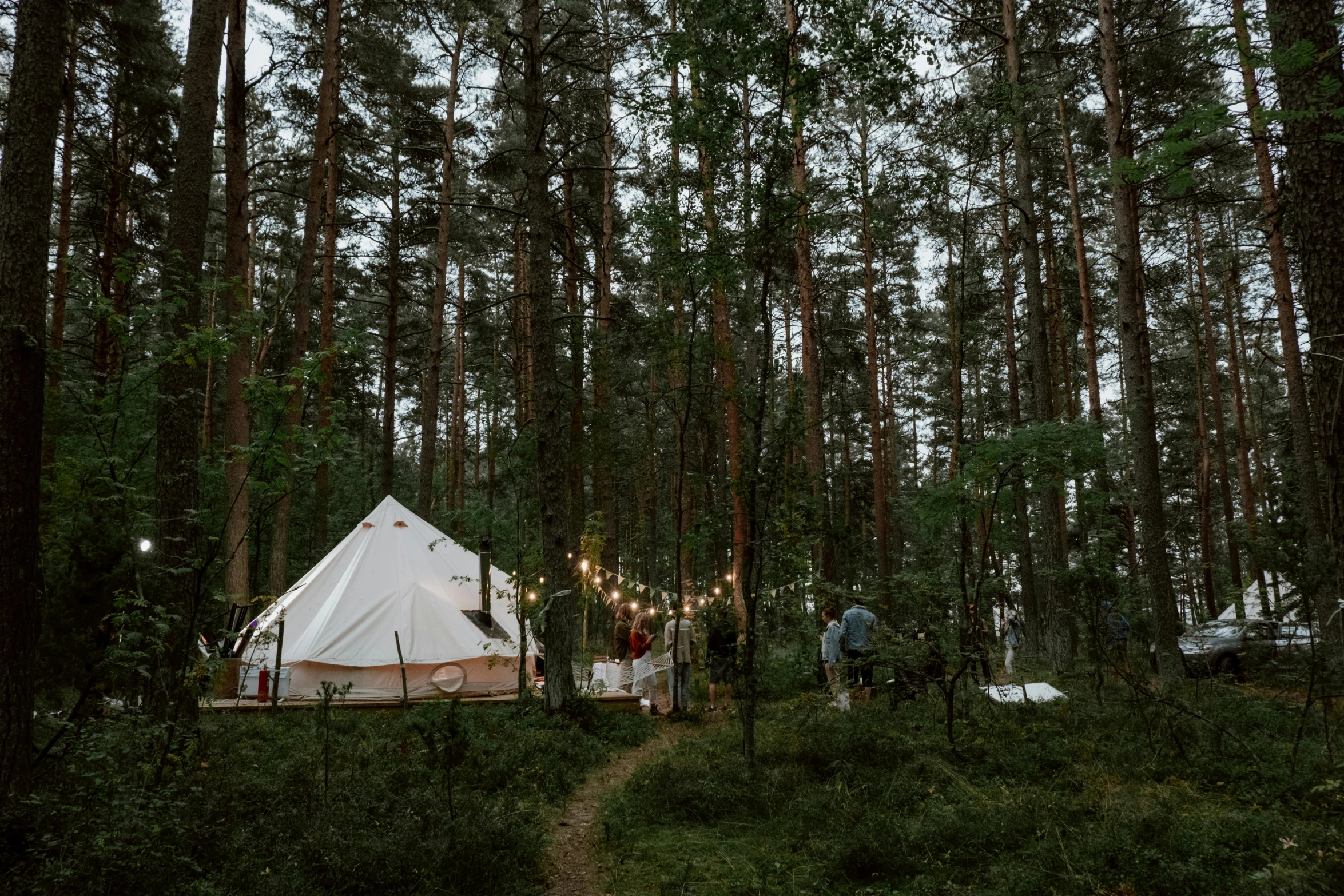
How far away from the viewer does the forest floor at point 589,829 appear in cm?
468

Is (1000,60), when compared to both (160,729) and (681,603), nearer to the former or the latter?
(681,603)

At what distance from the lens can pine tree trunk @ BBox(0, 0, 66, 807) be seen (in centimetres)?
413

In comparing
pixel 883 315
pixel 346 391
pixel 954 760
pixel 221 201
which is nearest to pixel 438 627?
pixel 954 760

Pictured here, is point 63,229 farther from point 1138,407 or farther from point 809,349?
point 1138,407

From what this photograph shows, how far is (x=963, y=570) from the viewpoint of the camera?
6547mm

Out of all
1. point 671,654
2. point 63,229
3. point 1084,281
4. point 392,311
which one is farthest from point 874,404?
point 63,229

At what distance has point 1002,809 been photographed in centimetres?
489

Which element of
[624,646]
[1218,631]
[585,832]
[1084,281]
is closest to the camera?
[585,832]

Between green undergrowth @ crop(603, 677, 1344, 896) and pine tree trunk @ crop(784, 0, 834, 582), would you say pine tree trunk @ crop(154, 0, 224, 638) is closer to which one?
green undergrowth @ crop(603, 677, 1344, 896)

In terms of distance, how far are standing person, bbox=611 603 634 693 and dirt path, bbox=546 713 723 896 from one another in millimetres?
2981

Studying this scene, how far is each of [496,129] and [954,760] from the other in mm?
18147

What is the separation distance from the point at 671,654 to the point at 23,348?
27.5 feet

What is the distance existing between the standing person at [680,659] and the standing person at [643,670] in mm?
464

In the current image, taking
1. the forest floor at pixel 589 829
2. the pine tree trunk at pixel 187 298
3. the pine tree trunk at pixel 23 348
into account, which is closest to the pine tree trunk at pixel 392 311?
the pine tree trunk at pixel 187 298
